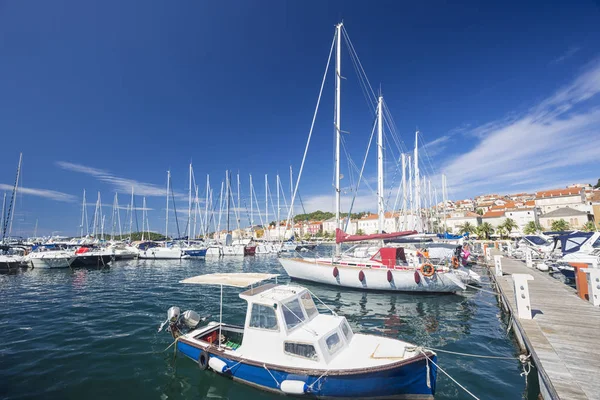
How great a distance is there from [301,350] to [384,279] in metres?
12.8

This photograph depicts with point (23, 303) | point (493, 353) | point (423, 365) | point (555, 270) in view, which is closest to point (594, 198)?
point (555, 270)

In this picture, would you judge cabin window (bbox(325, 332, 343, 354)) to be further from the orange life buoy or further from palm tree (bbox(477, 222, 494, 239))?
palm tree (bbox(477, 222, 494, 239))

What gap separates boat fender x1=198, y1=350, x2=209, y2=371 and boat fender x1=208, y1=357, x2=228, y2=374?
0.18 metres

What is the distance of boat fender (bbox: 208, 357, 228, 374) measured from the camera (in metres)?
7.90

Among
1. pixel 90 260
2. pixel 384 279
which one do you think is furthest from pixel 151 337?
pixel 90 260

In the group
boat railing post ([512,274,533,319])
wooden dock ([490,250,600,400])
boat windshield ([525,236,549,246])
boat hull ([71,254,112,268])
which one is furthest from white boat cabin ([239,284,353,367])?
boat windshield ([525,236,549,246])

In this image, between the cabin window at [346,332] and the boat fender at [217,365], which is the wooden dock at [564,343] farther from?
the boat fender at [217,365]

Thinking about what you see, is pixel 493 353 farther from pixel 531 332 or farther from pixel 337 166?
pixel 337 166

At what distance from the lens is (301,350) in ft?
24.1

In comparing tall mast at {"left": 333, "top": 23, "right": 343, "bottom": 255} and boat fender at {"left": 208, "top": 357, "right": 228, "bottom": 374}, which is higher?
tall mast at {"left": 333, "top": 23, "right": 343, "bottom": 255}

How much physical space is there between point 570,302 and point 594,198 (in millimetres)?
113462

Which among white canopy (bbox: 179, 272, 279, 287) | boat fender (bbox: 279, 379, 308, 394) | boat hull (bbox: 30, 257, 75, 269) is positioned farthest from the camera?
boat hull (bbox: 30, 257, 75, 269)

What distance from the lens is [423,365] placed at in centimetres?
660

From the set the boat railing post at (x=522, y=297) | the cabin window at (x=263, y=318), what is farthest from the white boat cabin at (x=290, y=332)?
the boat railing post at (x=522, y=297)
